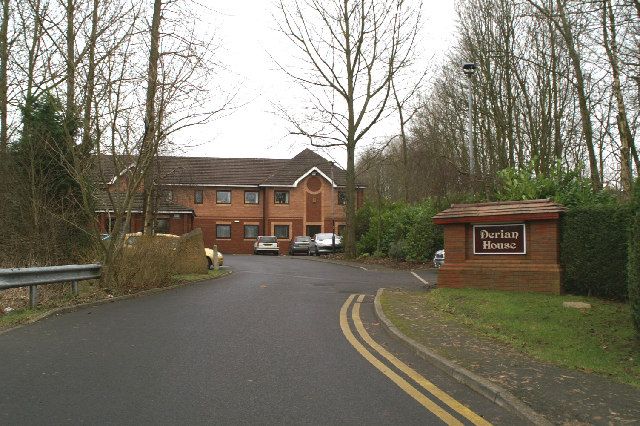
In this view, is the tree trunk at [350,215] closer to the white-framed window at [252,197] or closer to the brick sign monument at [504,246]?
the brick sign monument at [504,246]

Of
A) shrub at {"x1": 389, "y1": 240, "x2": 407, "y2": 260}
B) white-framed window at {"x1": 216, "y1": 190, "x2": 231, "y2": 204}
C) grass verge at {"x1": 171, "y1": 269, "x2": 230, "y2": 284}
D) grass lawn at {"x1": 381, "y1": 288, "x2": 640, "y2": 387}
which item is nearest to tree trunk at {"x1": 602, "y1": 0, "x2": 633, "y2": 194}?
grass lawn at {"x1": 381, "y1": 288, "x2": 640, "y2": 387}

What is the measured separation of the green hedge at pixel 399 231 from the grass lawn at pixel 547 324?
43.1 feet

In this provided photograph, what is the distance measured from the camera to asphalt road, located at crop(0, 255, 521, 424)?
194 inches

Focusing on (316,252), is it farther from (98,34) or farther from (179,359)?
(179,359)

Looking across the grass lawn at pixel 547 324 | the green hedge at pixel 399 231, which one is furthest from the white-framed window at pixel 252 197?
the grass lawn at pixel 547 324

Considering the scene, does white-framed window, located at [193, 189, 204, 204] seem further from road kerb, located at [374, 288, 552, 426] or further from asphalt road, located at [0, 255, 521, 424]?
road kerb, located at [374, 288, 552, 426]

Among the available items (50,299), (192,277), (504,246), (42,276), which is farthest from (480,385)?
(192,277)

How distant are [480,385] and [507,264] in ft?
25.7

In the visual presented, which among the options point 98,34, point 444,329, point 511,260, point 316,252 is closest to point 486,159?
point 316,252

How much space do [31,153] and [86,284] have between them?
3976mm

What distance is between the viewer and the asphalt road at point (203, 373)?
4930 millimetres

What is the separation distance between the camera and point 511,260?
13016 mm

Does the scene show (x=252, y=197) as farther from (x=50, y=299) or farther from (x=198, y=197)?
(x=50, y=299)

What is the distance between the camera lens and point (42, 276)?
35.2 feet
